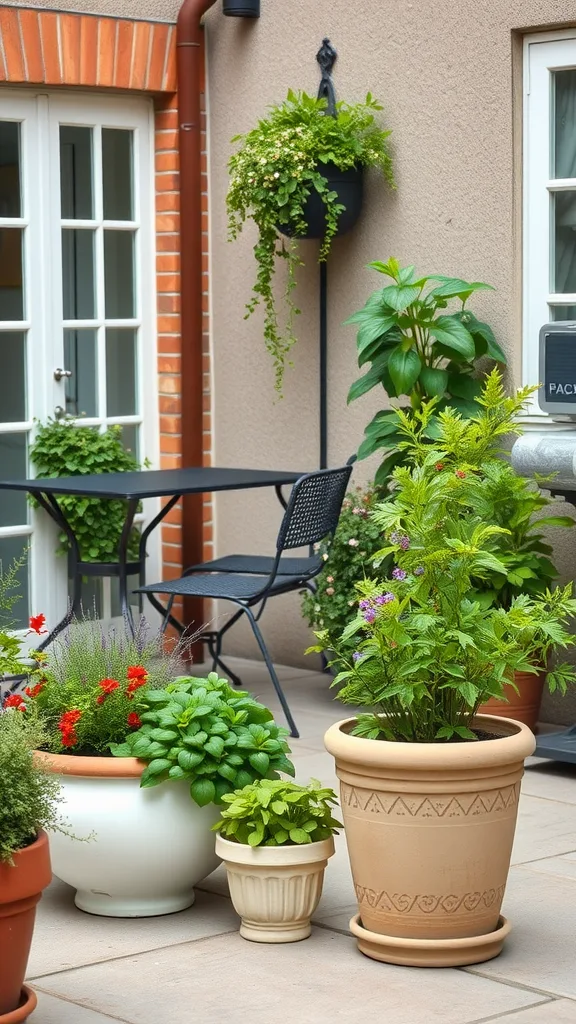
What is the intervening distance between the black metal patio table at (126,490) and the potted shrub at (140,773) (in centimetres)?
150

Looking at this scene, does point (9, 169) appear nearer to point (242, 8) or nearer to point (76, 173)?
point (76, 173)

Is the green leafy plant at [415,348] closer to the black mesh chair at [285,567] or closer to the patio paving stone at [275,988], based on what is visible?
the black mesh chair at [285,567]

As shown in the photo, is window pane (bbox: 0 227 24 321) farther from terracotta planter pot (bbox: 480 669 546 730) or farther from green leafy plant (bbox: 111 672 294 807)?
green leafy plant (bbox: 111 672 294 807)

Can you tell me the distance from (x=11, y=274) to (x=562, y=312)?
85.0 inches

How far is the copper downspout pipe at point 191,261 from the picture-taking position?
630cm

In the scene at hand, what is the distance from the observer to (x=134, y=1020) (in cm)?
296

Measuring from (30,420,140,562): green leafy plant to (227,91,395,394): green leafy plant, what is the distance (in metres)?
0.98

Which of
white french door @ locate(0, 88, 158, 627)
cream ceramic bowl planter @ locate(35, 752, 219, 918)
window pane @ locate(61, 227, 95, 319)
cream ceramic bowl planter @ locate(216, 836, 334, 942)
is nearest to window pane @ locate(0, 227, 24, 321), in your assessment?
white french door @ locate(0, 88, 158, 627)

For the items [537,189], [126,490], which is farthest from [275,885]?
[537,189]

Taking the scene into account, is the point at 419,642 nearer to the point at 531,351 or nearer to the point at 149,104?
the point at 531,351

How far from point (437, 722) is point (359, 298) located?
2.98m

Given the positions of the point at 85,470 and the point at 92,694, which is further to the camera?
the point at 85,470

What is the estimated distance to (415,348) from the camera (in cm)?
532

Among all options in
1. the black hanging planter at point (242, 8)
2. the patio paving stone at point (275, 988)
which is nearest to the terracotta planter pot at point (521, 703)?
the patio paving stone at point (275, 988)
